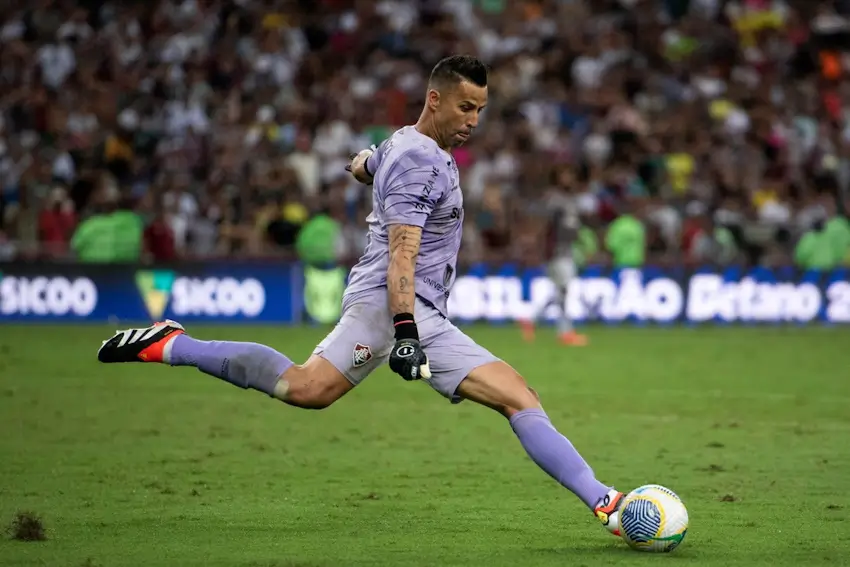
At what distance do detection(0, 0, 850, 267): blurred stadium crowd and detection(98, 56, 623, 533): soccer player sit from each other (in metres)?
16.3

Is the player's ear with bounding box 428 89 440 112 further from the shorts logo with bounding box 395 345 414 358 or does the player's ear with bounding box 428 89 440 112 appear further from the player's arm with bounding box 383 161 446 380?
the shorts logo with bounding box 395 345 414 358

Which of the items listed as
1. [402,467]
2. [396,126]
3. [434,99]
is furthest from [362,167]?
[396,126]

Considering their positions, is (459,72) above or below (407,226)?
above

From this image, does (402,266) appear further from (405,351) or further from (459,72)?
(459,72)

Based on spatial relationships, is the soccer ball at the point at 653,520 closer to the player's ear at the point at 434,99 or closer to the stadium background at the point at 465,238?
the stadium background at the point at 465,238

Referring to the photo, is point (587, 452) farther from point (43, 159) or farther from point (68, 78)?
point (68, 78)

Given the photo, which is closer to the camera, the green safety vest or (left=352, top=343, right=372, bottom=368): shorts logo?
(left=352, top=343, right=372, bottom=368): shorts logo

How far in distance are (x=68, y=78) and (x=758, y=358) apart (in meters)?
14.3

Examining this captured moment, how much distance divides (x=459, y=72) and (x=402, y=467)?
369 cm

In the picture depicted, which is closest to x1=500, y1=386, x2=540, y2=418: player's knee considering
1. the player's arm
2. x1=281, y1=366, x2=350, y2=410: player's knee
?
the player's arm

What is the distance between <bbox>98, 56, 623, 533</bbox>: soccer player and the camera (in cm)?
684

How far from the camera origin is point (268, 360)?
7.16m

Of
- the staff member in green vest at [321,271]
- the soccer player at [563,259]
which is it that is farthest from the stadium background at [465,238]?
the soccer player at [563,259]

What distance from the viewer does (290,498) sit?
335 inches
